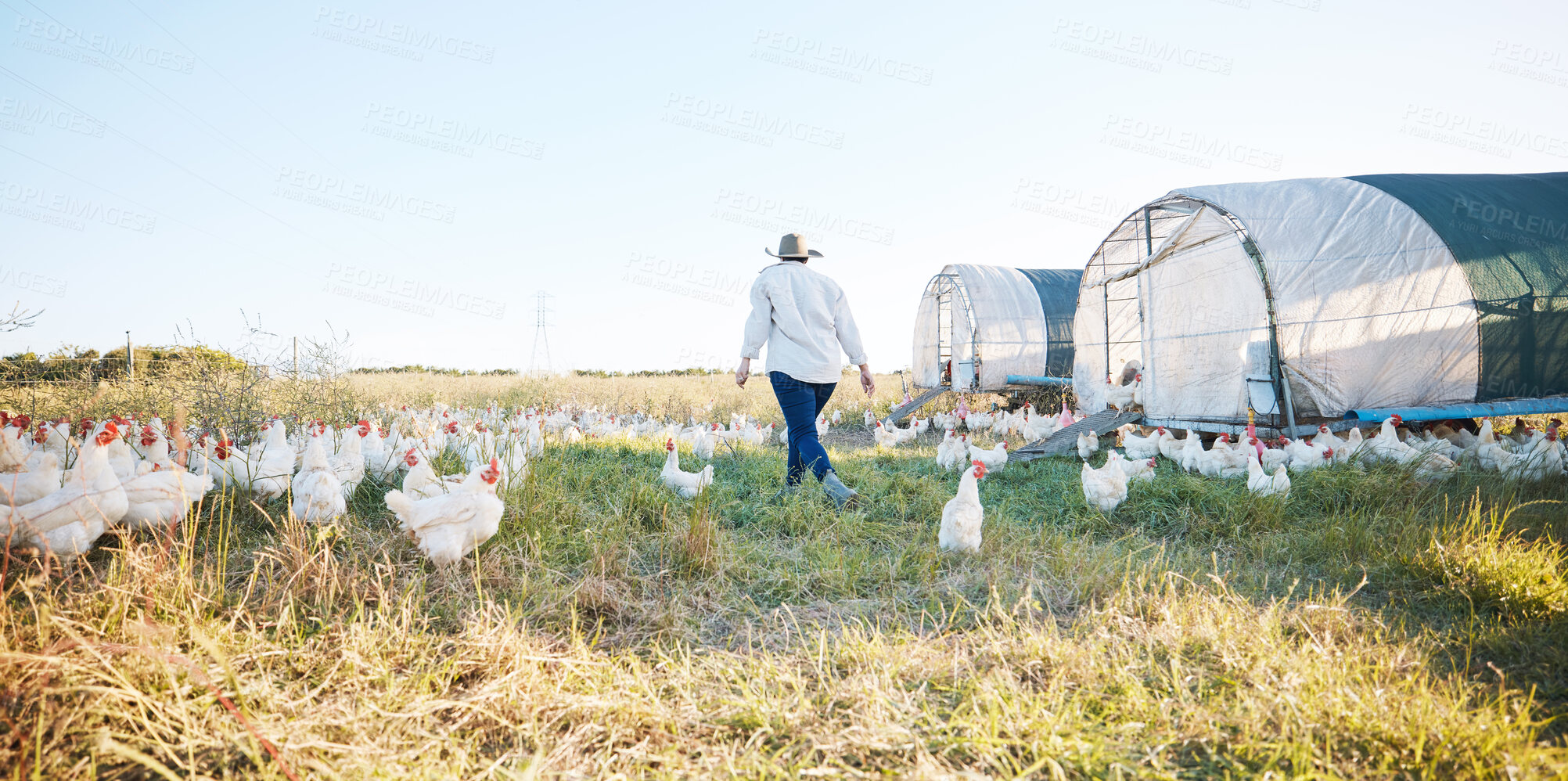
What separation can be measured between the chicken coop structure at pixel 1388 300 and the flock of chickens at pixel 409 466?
0.48m

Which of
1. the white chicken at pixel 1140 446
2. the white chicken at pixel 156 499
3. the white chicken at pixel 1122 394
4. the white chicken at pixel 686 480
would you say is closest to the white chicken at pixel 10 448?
the white chicken at pixel 156 499

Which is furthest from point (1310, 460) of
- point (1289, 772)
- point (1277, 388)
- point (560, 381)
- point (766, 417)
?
point (560, 381)

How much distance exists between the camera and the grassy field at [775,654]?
160 cm

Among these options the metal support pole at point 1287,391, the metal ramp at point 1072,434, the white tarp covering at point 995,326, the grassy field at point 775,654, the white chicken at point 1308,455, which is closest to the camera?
the grassy field at point 775,654

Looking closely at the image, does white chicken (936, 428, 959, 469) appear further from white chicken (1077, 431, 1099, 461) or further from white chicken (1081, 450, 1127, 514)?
white chicken (1081, 450, 1127, 514)

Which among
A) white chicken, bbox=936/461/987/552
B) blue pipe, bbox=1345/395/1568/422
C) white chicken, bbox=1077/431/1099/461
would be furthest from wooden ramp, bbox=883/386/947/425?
white chicken, bbox=936/461/987/552

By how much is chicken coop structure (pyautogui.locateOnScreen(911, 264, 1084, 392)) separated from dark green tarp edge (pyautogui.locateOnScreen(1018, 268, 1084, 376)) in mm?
17

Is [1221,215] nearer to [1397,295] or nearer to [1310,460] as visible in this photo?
[1397,295]

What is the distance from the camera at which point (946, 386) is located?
1347cm

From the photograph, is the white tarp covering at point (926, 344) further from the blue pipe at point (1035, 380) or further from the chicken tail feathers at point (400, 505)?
the chicken tail feathers at point (400, 505)

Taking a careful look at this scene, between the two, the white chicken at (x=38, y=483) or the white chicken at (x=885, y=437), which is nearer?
the white chicken at (x=38, y=483)

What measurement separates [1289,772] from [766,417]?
383 inches

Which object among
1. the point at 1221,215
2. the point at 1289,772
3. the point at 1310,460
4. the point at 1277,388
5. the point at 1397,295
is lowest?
the point at 1289,772

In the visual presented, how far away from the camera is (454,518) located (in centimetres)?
258
